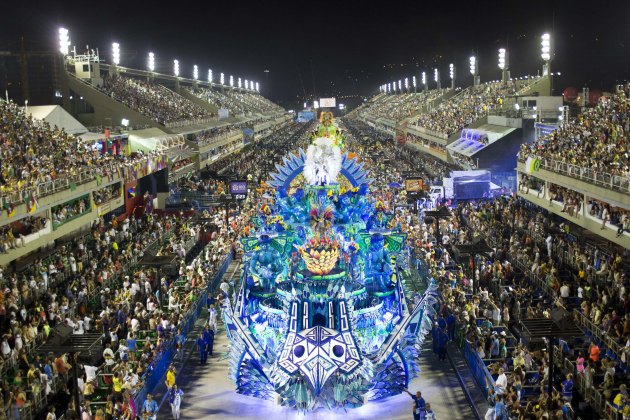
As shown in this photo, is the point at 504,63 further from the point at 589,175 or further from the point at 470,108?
the point at 589,175

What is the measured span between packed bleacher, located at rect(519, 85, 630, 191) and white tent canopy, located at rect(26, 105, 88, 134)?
27400 millimetres

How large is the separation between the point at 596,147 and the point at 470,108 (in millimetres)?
52053

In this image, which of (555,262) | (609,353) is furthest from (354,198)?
(555,262)

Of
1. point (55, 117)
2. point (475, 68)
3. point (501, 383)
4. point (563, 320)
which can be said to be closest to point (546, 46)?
point (55, 117)

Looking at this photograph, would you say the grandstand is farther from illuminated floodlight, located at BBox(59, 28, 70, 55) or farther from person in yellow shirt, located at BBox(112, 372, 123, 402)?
illuminated floodlight, located at BBox(59, 28, 70, 55)

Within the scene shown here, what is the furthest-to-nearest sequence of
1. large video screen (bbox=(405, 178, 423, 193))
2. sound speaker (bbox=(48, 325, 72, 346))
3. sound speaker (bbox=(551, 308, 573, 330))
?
large video screen (bbox=(405, 178, 423, 193))
sound speaker (bbox=(551, 308, 573, 330))
sound speaker (bbox=(48, 325, 72, 346))

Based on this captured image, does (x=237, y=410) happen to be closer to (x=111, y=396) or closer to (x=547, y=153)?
(x=111, y=396)

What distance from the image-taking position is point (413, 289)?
30.6 meters

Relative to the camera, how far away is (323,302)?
61.2 ft

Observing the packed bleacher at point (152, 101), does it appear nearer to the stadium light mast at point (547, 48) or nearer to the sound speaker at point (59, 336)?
the stadium light mast at point (547, 48)

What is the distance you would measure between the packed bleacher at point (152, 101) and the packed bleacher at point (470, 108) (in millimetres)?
25669

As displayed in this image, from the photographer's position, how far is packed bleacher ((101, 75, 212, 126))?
67188 mm

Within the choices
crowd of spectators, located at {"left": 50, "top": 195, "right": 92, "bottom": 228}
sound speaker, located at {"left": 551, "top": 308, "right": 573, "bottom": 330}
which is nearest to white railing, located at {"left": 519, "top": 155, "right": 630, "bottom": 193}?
sound speaker, located at {"left": 551, "top": 308, "right": 573, "bottom": 330}

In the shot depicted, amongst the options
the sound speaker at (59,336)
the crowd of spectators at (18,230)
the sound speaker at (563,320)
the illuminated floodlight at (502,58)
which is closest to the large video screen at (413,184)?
the crowd of spectators at (18,230)
